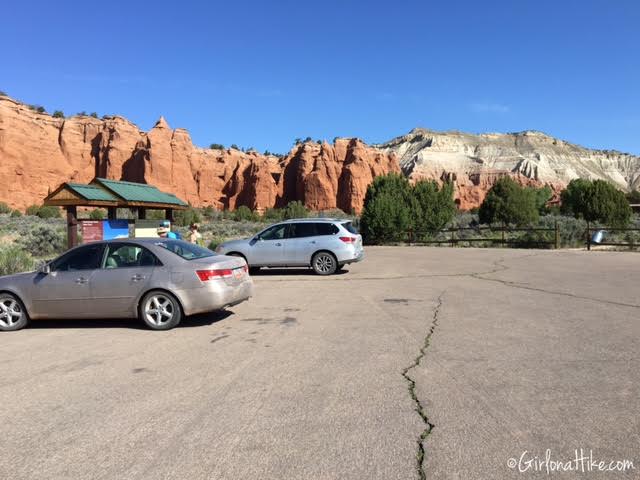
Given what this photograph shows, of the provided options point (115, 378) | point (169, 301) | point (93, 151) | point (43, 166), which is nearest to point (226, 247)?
point (169, 301)

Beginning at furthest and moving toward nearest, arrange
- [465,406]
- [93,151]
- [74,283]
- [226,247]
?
[93,151] → [226,247] → [74,283] → [465,406]

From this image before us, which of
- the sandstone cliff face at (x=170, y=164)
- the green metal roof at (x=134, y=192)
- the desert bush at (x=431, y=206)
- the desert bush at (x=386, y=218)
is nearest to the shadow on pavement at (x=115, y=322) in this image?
the green metal roof at (x=134, y=192)

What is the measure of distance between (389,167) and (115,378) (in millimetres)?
106292

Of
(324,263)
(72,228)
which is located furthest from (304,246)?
(72,228)

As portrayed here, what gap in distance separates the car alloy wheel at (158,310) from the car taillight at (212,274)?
1.96ft

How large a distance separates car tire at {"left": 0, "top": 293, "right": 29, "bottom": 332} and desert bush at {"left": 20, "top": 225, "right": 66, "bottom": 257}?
590 inches

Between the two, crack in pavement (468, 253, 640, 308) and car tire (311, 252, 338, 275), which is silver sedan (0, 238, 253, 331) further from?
car tire (311, 252, 338, 275)

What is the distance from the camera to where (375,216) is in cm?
3544

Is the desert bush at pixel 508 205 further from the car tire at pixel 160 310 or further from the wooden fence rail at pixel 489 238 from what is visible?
the car tire at pixel 160 310

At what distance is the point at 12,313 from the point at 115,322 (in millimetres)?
1551

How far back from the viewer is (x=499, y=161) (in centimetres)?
14175

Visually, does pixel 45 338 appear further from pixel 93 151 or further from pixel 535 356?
pixel 93 151

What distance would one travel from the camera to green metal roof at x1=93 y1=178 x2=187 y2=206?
17.5 meters

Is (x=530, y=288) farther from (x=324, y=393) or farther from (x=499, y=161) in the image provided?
(x=499, y=161)
